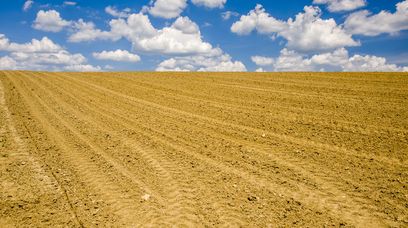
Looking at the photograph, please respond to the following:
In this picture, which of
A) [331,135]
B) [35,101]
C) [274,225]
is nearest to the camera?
[274,225]

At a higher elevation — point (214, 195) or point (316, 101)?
point (316, 101)

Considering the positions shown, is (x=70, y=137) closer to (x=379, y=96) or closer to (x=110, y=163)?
(x=110, y=163)

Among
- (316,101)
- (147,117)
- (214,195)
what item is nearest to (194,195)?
(214,195)

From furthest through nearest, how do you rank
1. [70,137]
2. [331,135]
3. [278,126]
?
1. [278,126]
2. [70,137]
3. [331,135]

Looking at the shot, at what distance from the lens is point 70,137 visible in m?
8.73

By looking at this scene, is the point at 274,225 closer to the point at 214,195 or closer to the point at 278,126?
the point at 214,195

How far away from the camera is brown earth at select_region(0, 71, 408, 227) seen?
4633 mm

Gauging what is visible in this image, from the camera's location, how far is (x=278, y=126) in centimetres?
932

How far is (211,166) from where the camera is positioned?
643cm

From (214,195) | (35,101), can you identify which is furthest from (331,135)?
(35,101)

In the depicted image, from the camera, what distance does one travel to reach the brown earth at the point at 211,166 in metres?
4.63

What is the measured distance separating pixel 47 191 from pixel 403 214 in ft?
19.0

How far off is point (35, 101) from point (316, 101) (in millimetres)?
13309

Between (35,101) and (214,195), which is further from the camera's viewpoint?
(35,101)
